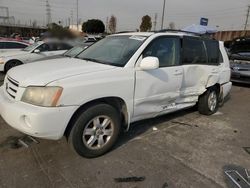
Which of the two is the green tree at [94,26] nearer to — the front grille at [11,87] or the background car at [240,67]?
the background car at [240,67]

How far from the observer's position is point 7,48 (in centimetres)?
1192

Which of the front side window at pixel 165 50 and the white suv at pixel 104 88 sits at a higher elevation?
the front side window at pixel 165 50


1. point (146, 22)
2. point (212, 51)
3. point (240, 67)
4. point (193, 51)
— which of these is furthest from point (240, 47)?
point (146, 22)

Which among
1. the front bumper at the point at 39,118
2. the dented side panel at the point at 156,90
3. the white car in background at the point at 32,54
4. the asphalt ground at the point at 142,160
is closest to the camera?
the front bumper at the point at 39,118

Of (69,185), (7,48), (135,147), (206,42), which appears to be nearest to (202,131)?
(135,147)

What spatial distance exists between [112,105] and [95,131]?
0.44m

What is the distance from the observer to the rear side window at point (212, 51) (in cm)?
525

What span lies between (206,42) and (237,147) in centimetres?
235

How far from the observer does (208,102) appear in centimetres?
537

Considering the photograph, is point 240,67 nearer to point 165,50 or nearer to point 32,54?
point 165,50

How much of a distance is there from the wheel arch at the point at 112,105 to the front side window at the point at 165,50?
85cm

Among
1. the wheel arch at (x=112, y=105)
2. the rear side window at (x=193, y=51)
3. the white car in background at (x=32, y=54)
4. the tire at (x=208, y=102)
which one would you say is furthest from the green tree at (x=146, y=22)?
the wheel arch at (x=112, y=105)

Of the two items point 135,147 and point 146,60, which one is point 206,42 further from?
point 135,147

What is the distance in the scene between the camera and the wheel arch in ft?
10.1
